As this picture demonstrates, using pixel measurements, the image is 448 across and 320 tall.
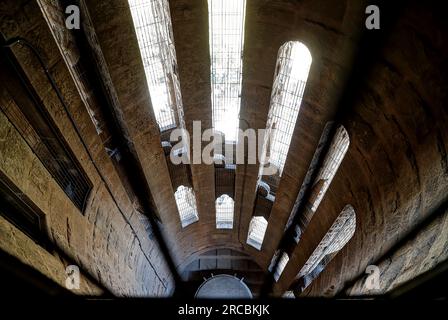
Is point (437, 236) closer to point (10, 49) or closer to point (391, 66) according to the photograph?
point (391, 66)

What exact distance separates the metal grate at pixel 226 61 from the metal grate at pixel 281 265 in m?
6.03

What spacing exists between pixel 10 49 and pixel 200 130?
5.80 metres

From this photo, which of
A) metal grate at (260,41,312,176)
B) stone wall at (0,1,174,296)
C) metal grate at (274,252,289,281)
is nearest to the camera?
stone wall at (0,1,174,296)

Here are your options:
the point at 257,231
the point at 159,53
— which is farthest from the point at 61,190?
the point at 257,231

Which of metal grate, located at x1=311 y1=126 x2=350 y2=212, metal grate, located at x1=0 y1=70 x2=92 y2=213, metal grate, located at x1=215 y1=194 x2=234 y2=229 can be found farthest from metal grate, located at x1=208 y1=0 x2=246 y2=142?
metal grate, located at x1=215 y1=194 x2=234 y2=229

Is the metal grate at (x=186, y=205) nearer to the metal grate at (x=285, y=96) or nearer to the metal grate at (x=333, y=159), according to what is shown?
the metal grate at (x=285, y=96)

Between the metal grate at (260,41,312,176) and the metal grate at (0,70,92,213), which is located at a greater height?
the metal grate at (260,41,312,176)

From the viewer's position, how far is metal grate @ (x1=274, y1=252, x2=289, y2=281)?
1302 cm

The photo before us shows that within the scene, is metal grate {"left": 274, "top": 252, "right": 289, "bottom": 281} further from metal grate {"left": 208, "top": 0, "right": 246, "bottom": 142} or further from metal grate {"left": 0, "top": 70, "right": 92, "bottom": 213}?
metal grate {"left": 0, "top": 70, "right": 92, "bottom": 213}

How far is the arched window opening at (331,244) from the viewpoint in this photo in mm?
7430

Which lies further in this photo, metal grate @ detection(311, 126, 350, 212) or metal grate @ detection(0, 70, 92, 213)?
metal grate @ detection(311, 126, 350, 212)

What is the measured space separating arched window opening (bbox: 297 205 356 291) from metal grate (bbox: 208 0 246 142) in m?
3.84

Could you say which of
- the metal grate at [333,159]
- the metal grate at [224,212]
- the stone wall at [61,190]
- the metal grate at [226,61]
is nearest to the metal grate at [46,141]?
the stone wall at [61,190]
